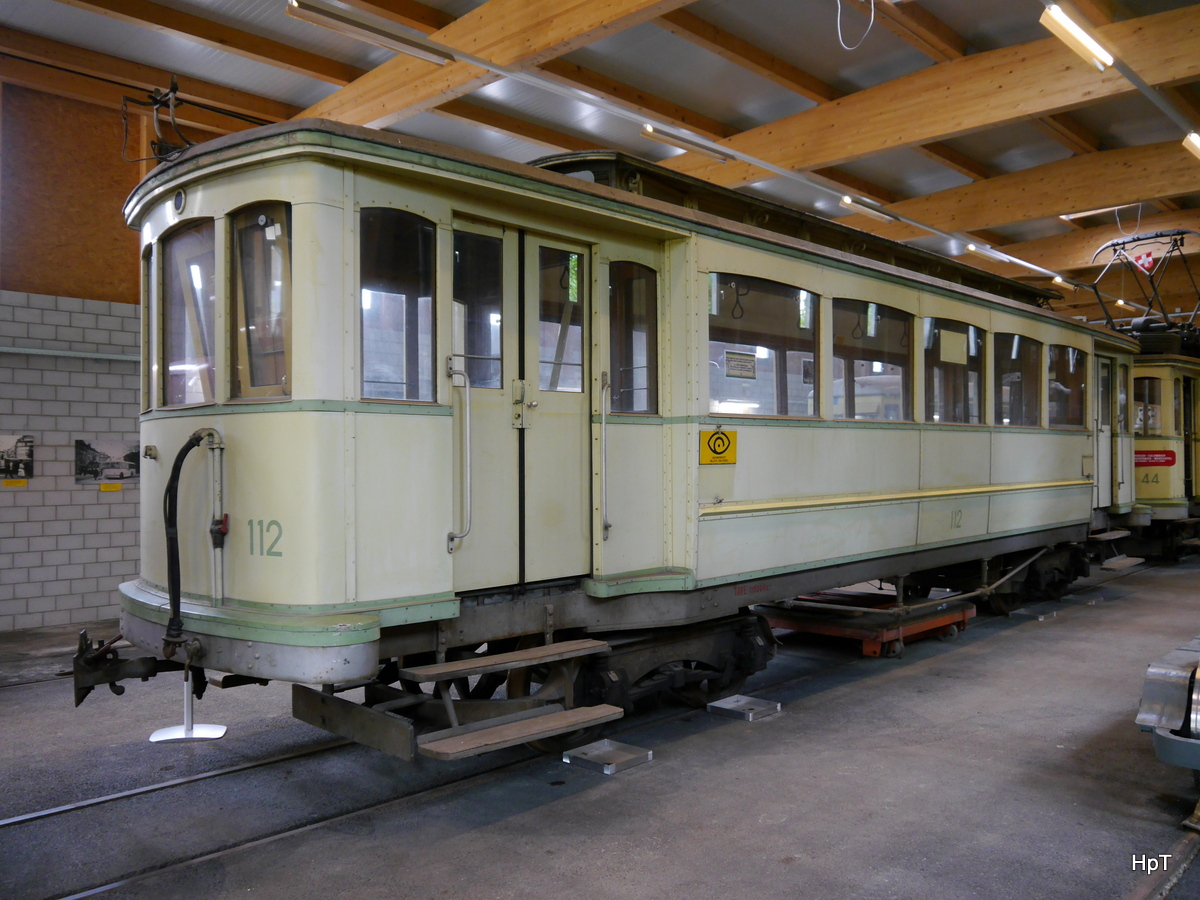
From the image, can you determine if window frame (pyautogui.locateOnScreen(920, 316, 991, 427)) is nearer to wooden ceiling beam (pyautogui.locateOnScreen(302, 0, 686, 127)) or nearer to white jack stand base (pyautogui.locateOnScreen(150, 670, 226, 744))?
wooden ceiling beam (pyautogui.locateOnScreen(302, 0, 686, 127))

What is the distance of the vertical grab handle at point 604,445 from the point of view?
455 centimetres

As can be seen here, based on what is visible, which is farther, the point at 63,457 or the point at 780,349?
the point at 63,457

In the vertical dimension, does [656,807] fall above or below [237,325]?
below

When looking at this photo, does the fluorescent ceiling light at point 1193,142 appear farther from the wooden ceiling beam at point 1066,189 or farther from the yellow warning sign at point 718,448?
the yellow warning sign at point 718,448

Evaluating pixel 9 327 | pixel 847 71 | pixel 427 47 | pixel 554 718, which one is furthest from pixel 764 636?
pixel 9 327

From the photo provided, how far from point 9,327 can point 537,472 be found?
648cm

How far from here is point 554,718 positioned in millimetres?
4078

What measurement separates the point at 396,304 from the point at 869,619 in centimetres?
489

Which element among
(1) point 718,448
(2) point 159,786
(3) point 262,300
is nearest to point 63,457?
(2) point 159,786

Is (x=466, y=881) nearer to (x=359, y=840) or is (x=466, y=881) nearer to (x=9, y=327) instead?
(x=359, y=840)

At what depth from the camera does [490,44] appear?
254 inches

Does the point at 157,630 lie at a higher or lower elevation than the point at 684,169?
lower

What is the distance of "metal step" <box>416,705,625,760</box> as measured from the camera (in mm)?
3523

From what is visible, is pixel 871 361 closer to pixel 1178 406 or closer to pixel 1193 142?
pixel 1193 142
